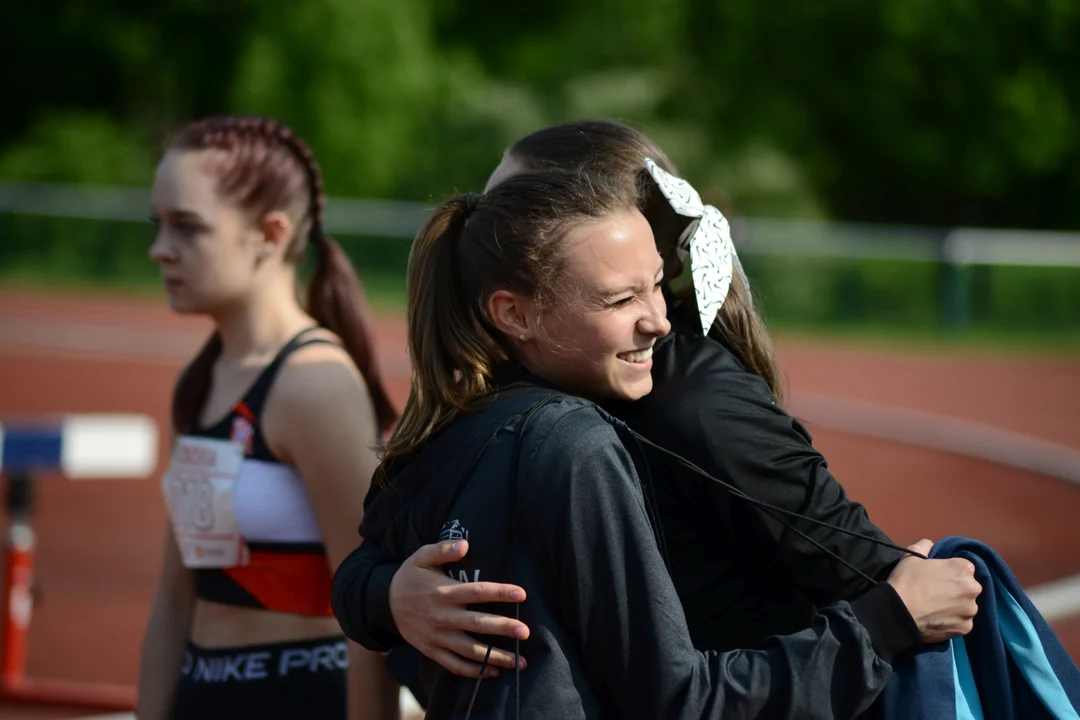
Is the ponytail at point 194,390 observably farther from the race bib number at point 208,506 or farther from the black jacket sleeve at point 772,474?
the black jacket sleeve at point 772,474

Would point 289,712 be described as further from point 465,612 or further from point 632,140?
point 632,140

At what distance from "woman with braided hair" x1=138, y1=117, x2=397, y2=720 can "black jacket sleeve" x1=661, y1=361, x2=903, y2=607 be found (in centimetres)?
89

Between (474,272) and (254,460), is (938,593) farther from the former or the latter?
(254,460)

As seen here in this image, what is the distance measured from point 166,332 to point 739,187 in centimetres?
1174

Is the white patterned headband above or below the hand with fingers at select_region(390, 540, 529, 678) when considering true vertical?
above

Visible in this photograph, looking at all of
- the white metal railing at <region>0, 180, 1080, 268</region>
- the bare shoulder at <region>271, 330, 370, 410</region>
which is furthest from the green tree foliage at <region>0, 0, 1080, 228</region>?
the bare shoulder at <region>271, 330, 370, 410</region>

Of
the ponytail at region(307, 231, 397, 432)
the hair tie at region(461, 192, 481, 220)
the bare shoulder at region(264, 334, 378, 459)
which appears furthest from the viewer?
the ponytail at region(307, 231, 397, 432)

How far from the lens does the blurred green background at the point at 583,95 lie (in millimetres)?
28109

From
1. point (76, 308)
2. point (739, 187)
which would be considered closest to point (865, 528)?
point (76, 308)

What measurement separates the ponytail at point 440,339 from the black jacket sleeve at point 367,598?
0.17 metres

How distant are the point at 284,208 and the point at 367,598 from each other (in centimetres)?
115

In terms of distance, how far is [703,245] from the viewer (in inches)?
78.8

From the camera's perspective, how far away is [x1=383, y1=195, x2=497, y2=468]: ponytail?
1.93 m

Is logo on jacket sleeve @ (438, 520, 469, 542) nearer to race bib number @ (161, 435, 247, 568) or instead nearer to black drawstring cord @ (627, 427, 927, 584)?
black drawstring cord @ (627, 427, 927, 584)
